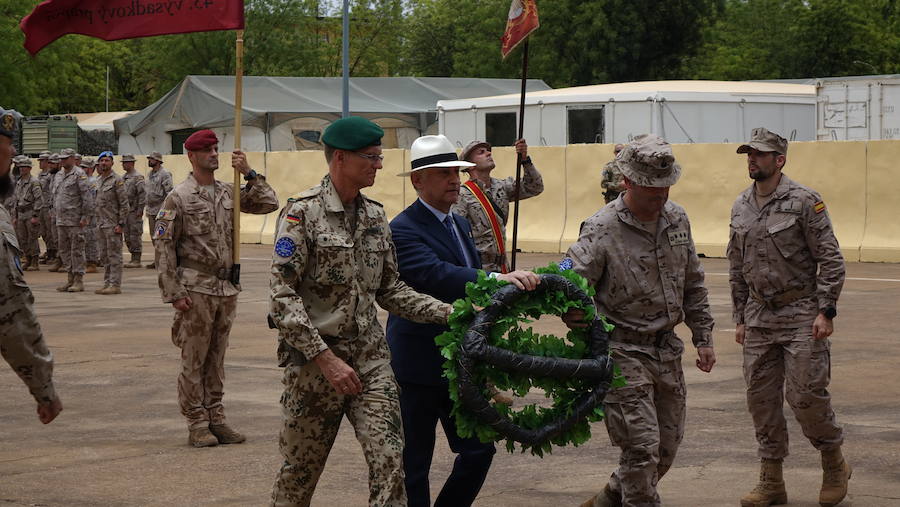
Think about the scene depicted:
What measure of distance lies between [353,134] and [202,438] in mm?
3918

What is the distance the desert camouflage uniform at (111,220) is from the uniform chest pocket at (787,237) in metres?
14.7

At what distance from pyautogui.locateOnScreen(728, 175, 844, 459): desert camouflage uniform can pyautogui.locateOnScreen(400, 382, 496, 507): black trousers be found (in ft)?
6.72

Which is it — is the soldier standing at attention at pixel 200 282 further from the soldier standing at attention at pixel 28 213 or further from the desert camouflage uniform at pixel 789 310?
the soldier standing at attention at pixel 28 213

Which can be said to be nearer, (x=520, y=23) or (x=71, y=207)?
(x=520, y=23)

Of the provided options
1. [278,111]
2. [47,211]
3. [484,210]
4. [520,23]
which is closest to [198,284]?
[484,210]

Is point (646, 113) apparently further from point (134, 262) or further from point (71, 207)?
point (71, 207)

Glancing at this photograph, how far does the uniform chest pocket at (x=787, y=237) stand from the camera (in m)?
7.39

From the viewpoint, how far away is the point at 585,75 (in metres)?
62.0


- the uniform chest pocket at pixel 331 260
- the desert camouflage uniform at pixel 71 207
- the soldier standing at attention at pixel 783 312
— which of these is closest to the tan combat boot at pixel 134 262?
the desert camouflage uniform at pixel 71 207

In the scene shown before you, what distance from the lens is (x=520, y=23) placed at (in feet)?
34.6

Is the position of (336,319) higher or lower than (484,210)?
lower

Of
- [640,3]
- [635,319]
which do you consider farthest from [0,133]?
[640,3]

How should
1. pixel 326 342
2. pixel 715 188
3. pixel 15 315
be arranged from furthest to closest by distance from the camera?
pixel 715 188 < pixel 326 342 < pixel 15 315

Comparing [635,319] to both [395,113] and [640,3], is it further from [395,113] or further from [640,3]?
A: [640,3]
